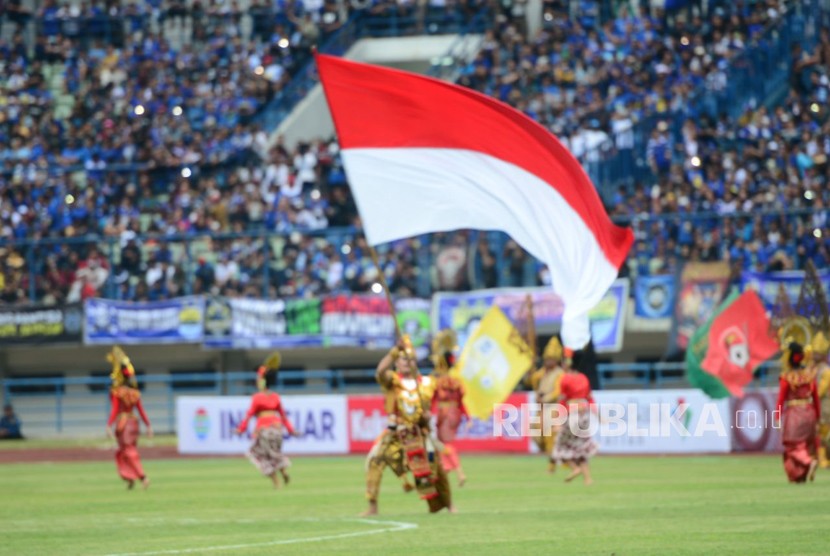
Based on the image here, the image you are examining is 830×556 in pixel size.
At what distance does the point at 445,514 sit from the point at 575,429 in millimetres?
6079

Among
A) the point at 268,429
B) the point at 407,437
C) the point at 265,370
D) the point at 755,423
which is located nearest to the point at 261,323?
the point at 755,423

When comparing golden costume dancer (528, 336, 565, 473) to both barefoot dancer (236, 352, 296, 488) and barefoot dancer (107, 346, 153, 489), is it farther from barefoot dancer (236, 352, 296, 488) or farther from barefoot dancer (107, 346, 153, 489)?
barefoot dancer (107, 346, 153, 489)

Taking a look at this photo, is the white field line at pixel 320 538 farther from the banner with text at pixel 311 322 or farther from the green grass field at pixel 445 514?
the banner with text at pixel 311 322

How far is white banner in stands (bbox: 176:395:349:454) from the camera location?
3597cm

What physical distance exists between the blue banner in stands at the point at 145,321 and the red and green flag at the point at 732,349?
45.2ft

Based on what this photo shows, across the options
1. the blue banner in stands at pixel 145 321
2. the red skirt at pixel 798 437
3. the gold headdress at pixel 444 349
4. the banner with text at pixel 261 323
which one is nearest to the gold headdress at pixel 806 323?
the red skirt at pixel 798 437

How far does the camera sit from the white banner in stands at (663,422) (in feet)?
105

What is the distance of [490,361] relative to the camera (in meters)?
32.6

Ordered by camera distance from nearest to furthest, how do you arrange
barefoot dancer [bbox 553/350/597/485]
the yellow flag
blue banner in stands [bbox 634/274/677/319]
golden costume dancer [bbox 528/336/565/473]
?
1. barefoot dancer [bbox 553/350/597/485]
2. golden costume dancer [bbox 528/336/565/473]
3. the yellow flag
4. blue banner in stands [bbox 634/274/677/319]

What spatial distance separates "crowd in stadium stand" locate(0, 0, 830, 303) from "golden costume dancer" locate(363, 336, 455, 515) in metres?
17.2

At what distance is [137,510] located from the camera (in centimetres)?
2092

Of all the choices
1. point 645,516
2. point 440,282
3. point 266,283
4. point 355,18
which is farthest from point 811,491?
point 355,18

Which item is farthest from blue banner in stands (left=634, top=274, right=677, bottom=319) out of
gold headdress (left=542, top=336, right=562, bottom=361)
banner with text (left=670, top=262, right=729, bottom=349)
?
gold headdress (left=542, top=336, right=562, bottom=361)

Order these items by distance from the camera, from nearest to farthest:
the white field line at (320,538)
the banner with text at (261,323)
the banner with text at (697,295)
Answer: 1. the white field line at (320,538)
2. the banner with text at (697,295)
3. the banner with text at (261,323)
